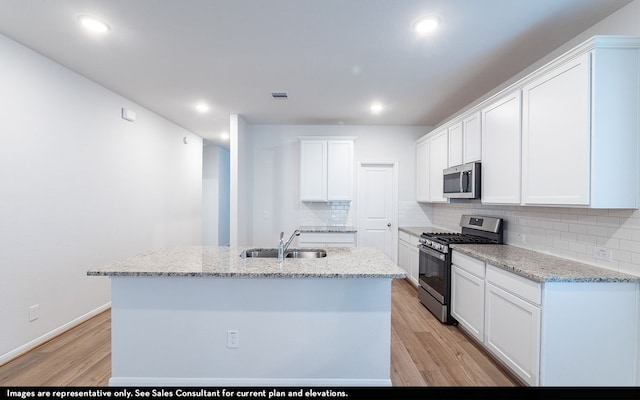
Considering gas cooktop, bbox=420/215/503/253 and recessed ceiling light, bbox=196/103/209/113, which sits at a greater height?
recessed ceiling light, bbox=196/103/209/113

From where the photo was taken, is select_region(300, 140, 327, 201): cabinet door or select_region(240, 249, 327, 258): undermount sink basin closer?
select_region(240, 249, 327, 258): undermount sink basin

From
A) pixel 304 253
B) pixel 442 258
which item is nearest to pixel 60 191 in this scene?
pixel 304 253

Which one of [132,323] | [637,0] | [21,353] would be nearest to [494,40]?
[637,0]

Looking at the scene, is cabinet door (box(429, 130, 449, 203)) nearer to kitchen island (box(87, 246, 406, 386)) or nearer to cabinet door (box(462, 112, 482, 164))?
cabinet door (box(462, 112, 482, 164))

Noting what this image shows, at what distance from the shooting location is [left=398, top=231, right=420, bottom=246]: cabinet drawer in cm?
401

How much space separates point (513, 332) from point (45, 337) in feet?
13.3

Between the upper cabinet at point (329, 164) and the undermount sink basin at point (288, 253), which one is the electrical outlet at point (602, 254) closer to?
the undermount sink basin at point (288, 253)

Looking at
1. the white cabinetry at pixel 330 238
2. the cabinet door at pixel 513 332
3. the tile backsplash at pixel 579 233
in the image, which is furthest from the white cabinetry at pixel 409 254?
the cabinet door at pixel 513 332

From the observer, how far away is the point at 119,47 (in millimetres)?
2342

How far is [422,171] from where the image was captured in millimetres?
4535

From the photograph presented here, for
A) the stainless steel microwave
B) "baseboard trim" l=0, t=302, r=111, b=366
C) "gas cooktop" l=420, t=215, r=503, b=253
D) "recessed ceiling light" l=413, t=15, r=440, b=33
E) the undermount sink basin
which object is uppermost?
"recessed ceiling light" l=413, t=15, r=440, b=33

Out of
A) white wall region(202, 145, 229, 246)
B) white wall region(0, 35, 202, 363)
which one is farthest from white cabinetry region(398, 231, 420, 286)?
white wall region(202, 145, 229, 246)

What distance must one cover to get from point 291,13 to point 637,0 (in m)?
2.21

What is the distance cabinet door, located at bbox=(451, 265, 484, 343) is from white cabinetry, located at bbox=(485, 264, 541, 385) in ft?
0.30
